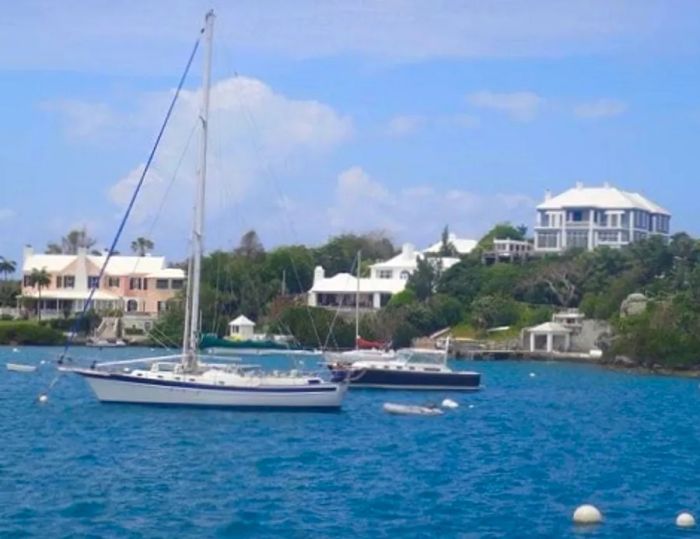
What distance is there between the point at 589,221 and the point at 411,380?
8570cm

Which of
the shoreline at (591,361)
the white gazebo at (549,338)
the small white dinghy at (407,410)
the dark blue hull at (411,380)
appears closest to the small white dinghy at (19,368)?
the dark blue hull at (411,380)

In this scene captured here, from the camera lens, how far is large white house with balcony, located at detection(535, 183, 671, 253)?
161m

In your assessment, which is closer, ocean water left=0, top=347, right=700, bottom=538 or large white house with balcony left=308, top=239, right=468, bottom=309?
ocean water left=0, top=347, right=700, bottom=538

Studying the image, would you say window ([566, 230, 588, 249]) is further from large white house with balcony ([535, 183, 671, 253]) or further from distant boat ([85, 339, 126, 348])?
distant boat ([85, 339, 126, 348])

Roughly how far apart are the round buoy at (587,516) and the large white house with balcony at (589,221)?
126201 millimetres

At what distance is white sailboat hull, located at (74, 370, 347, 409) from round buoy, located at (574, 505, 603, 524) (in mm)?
27150

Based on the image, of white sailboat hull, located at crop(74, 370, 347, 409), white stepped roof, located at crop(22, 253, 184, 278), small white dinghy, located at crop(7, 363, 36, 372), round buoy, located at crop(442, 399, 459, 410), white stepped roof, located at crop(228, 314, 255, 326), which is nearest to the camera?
white sailboat hull, located at crop(74, 370, 347, 409)

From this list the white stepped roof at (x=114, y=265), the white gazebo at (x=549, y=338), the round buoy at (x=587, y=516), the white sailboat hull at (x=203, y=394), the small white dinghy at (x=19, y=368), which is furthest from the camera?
the white stepped roof at (x=114, y=265)

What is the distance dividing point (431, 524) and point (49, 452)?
52.3 feet

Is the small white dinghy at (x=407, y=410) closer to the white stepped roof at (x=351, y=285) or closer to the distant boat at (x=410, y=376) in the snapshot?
the distant boat at (x=410, y=376)

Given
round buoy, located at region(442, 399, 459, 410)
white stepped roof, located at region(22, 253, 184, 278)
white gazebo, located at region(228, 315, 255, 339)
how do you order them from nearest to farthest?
round buoy, located at region(442, 399, 459, 410) → white gazebo, located at region(228, 315, 255, 339) → white stepped roof, located at region(22, 253, 184, 278)

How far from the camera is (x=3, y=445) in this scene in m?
47.1

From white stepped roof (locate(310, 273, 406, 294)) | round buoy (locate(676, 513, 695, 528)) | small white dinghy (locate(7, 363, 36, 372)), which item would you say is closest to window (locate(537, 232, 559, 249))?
white stepped roof (locate(310, 273, 406, 294))

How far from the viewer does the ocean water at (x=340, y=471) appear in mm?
32969
